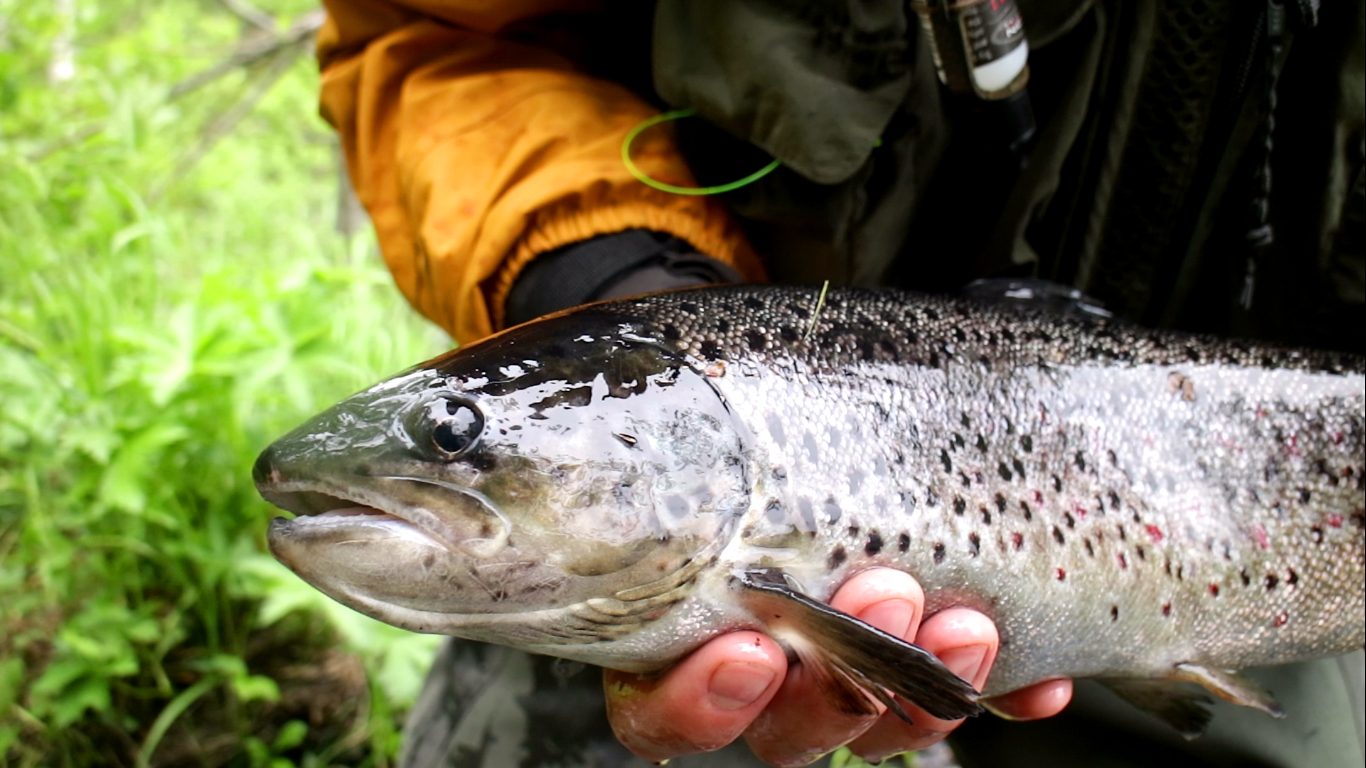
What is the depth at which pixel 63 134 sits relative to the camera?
3834 mm

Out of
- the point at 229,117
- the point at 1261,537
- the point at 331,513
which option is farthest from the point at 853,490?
the point at 229,117

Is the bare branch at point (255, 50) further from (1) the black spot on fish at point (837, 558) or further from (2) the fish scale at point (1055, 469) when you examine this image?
(1) the black spot on fish at point (837, 558)

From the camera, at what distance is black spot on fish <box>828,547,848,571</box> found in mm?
1319

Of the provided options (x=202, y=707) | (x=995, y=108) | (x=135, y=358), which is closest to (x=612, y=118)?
(x=995, y=108)

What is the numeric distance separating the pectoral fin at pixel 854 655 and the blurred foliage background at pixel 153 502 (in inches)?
45.4

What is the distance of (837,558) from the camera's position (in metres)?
1.32

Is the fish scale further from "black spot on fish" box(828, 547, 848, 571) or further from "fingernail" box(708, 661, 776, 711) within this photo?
"fingernail" box(708, 661, 776, 711)

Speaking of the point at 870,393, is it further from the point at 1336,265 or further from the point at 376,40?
the point at 376,40

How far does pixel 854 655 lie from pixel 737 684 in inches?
6.8

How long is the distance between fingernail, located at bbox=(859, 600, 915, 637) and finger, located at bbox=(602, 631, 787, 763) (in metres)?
0.14

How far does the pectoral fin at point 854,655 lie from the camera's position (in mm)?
1214

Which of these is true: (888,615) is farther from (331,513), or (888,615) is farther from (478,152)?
(478,152)

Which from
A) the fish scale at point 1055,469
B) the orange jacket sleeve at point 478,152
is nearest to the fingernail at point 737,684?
the fish scale at point 1055,469

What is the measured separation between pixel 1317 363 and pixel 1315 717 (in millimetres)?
751
